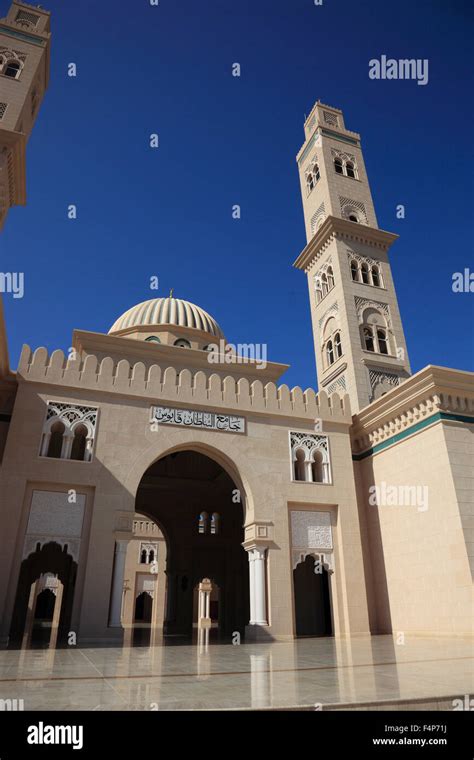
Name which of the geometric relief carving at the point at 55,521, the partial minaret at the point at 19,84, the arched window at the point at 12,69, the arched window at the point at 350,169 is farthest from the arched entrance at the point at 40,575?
the arched window at the point at 350,169

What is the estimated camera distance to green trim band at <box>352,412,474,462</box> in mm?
10655

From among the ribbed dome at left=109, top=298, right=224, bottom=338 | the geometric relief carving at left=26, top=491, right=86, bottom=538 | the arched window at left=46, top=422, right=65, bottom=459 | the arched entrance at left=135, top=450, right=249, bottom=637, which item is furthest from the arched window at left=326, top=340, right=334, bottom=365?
the geometric relief carving at left=26, top=491, right=86, bottom=538

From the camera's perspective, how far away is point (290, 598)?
1112 centimetres

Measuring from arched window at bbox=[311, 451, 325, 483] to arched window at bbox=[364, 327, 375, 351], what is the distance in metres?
5.37

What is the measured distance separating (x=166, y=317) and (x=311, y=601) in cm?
1160

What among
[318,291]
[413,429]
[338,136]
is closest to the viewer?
[413,429]

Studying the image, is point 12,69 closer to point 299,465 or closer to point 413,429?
point 299,465

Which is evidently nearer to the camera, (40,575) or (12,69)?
(12,69)

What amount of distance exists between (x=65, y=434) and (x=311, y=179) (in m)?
16.5

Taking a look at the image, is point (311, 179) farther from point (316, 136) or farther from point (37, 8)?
point (37, 8)

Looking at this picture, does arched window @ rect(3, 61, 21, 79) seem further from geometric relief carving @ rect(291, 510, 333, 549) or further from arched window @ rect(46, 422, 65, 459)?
geometric relief carving @ rect(291, 510, 333, 549)

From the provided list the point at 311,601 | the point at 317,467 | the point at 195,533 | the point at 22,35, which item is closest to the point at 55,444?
the point at 195,533

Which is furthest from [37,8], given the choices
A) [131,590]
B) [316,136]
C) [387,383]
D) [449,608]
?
[131,590]

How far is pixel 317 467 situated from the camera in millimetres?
12859
